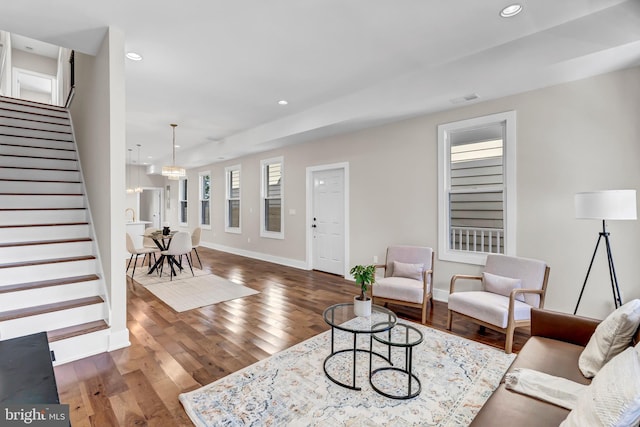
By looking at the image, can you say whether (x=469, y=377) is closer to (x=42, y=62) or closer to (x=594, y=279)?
(x=594, y=279)

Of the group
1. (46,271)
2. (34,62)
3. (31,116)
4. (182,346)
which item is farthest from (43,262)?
(34,62)

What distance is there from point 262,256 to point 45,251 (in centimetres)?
429

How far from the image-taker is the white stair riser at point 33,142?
167 inches

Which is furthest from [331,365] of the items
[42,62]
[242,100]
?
[42,62]

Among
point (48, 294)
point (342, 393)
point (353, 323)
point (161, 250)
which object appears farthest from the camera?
point (161, 250)

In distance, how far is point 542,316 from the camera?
210 cm

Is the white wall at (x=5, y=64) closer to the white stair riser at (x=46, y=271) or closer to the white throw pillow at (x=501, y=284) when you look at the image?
the white stair riser at (x=46, y=271)

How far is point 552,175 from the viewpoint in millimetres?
3209

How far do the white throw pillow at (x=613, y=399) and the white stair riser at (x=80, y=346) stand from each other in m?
Answer: 3.19

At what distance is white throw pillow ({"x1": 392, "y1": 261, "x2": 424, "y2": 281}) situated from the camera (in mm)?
3770

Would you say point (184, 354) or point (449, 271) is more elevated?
point (449, 271)

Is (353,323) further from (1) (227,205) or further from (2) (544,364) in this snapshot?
(1) (227,205)

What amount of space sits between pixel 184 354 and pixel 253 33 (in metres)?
3.01

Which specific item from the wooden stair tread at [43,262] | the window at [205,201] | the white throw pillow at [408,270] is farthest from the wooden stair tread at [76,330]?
the window at [205,201]
